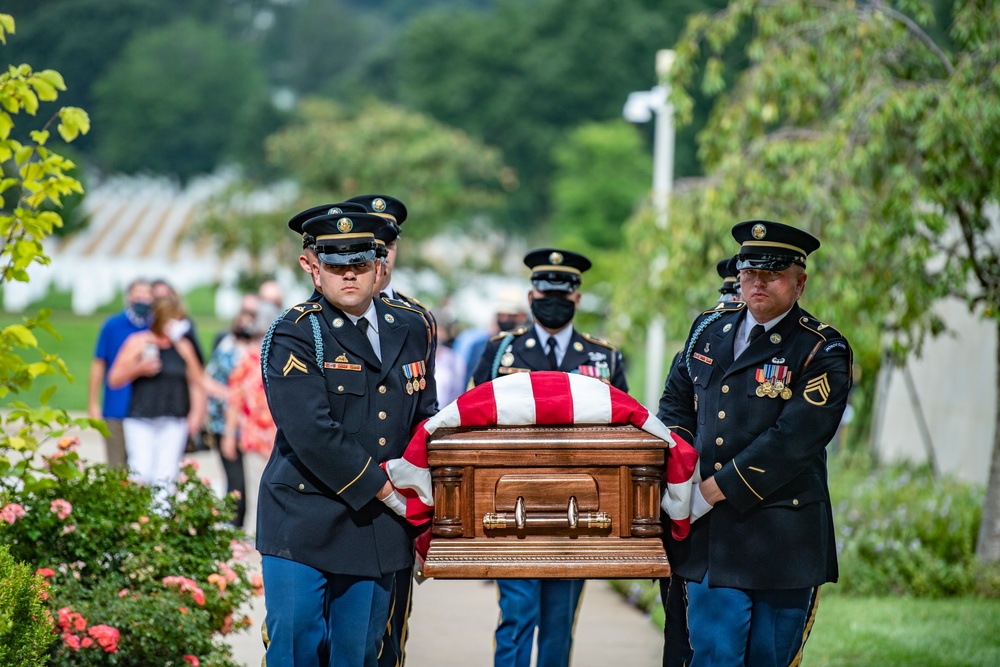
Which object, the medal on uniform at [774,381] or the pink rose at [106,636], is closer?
the medal on uniform at [774,381]

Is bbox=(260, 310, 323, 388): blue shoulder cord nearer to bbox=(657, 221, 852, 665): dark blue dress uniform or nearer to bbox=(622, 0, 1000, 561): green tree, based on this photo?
bbox=(657, 221, 852, 665): dark blue dress uniform

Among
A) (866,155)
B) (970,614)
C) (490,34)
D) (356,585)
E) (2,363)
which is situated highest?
(490,34)

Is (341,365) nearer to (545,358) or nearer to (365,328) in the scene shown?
(365,328)

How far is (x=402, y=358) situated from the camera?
487 centimetres

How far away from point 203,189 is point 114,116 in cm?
603

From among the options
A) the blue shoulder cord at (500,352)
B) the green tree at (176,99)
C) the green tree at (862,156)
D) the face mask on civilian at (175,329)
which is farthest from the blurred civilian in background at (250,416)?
the green tree at (176,99)

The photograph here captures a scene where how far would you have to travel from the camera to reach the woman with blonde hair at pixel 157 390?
9664 mm

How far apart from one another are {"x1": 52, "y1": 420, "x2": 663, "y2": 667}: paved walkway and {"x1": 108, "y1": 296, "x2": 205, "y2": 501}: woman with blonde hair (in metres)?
1.83

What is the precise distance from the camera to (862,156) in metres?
8.98

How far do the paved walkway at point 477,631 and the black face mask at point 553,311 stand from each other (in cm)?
210

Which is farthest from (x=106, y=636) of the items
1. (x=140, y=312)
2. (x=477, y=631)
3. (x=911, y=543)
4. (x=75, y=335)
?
(x=75, y=335)

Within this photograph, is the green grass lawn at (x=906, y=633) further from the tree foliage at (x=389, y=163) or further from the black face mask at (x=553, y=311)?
the tree foliage at (x=389, y=163)

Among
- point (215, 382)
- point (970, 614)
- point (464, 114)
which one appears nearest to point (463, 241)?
point (464, 114)

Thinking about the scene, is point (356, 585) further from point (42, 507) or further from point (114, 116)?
point (114, 116)
